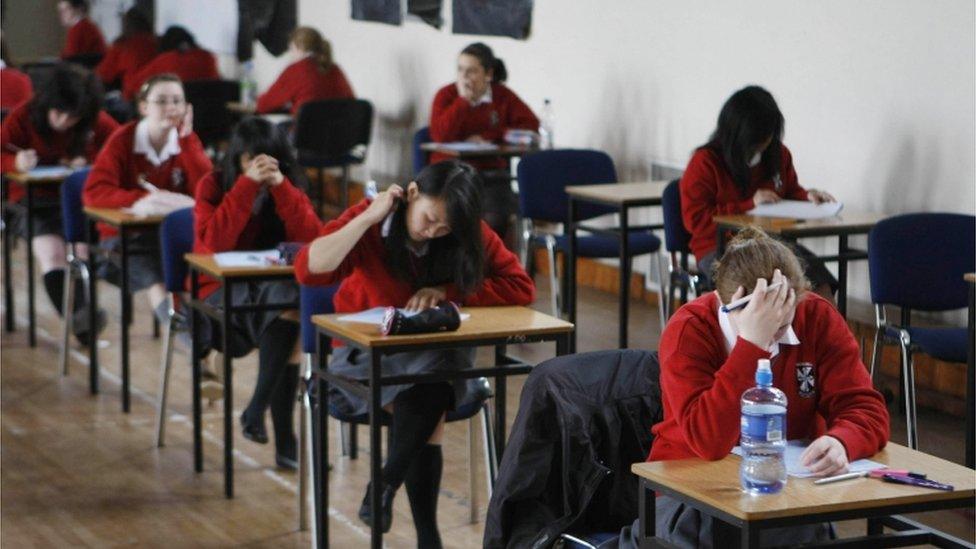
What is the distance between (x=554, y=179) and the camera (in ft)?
21.7

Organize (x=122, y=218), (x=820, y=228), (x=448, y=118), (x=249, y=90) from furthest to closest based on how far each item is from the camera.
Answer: (x=249, y=90) → (x=448, y=118) → (x=122, y=218) → (x=820, y=228)

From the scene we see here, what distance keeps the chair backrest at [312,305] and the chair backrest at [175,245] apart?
0.89 metres

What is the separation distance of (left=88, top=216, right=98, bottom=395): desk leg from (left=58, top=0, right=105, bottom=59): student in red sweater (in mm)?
7358

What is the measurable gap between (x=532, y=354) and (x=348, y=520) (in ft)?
7.17

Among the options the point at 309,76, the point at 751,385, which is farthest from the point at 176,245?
the point at 309,76

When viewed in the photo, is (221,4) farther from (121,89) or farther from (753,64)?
(753,64)

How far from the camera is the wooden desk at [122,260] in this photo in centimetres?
546

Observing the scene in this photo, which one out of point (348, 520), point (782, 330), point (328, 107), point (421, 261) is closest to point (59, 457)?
point (348, 520)

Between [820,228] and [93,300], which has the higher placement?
[820,228]

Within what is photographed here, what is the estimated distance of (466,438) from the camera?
5.31 metres

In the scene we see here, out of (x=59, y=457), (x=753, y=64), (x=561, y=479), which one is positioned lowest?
(x=59, y=457)

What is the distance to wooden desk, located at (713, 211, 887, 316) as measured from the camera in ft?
17.3

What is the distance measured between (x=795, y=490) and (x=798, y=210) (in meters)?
3.15

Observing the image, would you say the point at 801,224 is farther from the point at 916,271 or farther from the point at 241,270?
the point at 241,270
